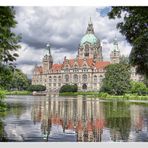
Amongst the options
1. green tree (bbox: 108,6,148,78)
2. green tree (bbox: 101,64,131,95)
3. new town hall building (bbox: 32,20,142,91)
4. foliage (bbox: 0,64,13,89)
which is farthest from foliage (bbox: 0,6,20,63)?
green tree (bbox: 101,64,131,95)

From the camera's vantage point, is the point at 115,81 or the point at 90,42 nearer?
the point at 90,42

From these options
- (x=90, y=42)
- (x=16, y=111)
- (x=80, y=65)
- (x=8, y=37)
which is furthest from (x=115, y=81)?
(x=8, y=37)

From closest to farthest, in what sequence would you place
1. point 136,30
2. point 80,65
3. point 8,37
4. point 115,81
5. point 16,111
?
point 8,37 < point 136,30 < point 16,111 < point 80,65 < point 115,81

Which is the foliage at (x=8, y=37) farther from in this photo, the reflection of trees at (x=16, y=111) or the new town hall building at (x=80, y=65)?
the reflection of trees at (x=16, y=111)

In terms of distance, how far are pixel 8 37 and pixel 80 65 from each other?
16.3 meters

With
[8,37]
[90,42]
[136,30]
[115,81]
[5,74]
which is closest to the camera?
[8,37]

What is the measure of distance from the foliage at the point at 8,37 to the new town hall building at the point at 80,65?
1.75m

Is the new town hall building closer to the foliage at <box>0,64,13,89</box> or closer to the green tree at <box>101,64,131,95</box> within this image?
the green tree at <box>101,64,131,95</box>

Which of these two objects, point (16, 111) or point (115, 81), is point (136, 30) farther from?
point (115, 81)

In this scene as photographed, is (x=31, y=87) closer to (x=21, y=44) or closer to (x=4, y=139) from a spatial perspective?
(x=21, y=44)

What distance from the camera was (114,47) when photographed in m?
11.3

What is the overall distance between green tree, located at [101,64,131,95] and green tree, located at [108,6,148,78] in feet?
44.7

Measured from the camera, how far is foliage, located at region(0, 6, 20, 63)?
7.78 meters

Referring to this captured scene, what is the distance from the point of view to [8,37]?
812 centimetres
